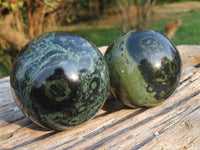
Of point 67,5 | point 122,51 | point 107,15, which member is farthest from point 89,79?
point 107,15

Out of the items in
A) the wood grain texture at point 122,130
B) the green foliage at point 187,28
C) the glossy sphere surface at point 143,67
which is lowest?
the green foliage at point 187,28

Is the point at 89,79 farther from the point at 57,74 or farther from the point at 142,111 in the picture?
the point at 142,111

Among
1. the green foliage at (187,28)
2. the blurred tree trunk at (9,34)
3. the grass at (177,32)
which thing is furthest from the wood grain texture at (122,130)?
the grass at (177,32)

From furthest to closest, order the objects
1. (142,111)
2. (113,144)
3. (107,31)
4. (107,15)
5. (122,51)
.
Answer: (107,15), (107,31), (142,111), (122,51), (113,144)

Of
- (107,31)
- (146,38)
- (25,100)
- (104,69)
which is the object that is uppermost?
(146,38)

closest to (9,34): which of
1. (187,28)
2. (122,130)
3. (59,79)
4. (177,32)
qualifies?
(59,79)

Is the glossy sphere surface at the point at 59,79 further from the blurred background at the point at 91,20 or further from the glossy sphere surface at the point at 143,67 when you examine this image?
the blurred background at the point at 91,20
